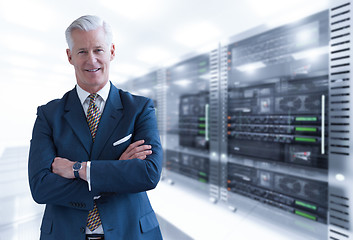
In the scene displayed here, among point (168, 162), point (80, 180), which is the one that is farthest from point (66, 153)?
point (168, 162)

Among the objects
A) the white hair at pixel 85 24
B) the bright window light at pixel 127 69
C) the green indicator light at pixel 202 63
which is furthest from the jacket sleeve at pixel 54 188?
the bright window light at pixel 127 69

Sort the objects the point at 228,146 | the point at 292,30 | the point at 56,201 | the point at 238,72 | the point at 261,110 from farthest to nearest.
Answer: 1. the point at 228,146
2. the point at 238,72
3. the point at 261,110
4. the point at 292,30
5. the point at 56,201

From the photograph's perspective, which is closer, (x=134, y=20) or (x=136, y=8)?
(x=136, y=8)

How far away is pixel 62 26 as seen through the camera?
220cm

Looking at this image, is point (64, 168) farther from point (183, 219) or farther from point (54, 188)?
point (183, 219)

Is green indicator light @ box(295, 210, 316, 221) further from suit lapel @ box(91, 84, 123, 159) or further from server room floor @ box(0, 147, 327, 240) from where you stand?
suit lapel @ box(91, 84, 123, 159)

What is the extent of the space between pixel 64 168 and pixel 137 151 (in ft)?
1.12

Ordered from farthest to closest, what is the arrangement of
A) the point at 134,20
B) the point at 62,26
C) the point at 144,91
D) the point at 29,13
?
the point at 144,91, the point at 134,20, the point at 62,26, the point at 29,13

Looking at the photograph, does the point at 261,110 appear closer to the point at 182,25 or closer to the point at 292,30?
the point at 292,30

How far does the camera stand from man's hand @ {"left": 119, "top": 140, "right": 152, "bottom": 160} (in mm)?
925

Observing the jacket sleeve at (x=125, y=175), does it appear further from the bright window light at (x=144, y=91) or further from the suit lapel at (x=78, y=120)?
Answer: the bright window light at (x=144, y=91)

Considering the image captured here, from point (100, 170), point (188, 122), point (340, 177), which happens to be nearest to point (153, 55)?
point (188, 122)

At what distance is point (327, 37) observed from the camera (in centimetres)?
148

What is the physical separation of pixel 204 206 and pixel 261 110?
1363 millimetres
